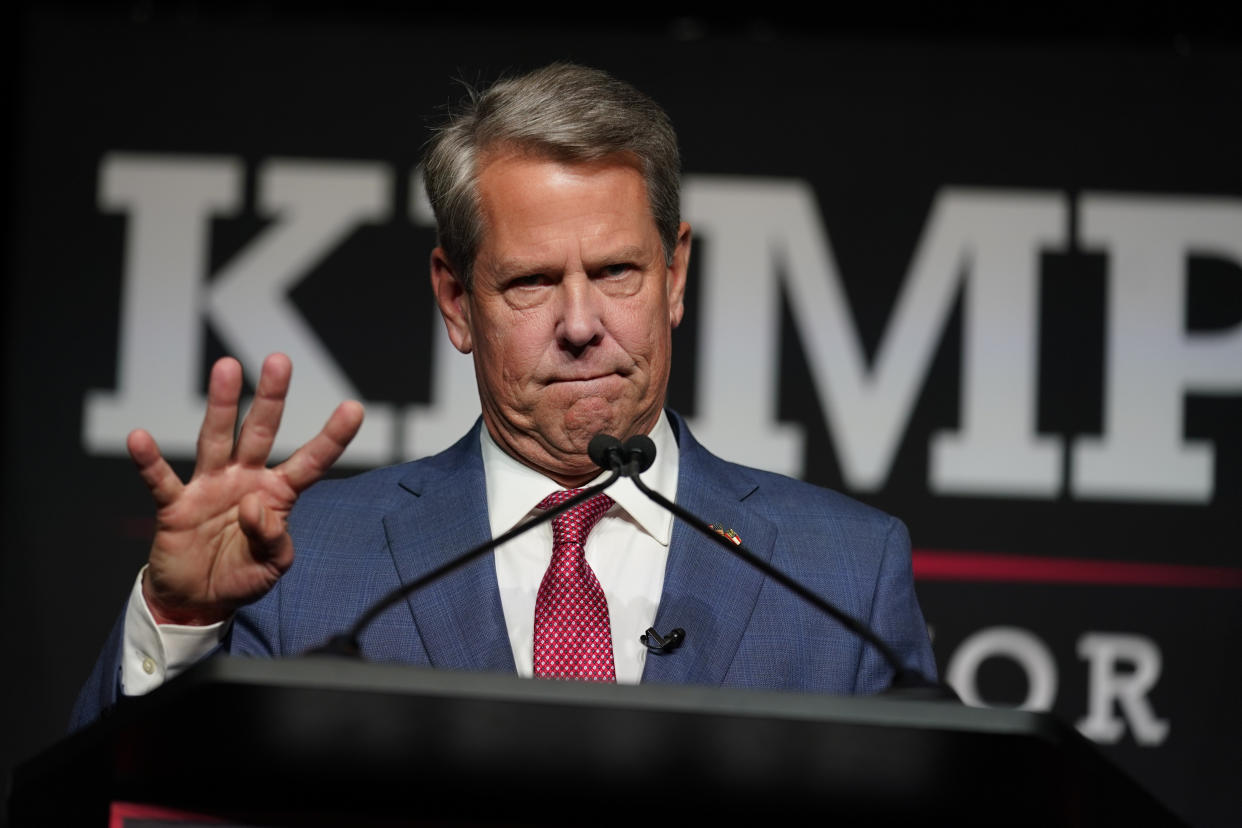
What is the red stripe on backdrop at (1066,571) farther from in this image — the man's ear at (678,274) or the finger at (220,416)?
the finger at (220,416)

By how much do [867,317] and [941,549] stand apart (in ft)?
1.75

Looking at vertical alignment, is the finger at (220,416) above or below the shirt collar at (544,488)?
above

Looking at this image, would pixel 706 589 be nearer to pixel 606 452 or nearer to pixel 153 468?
pixel 606 452

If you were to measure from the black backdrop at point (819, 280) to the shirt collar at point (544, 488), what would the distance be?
1.20 m

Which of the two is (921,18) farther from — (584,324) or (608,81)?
(584,324)

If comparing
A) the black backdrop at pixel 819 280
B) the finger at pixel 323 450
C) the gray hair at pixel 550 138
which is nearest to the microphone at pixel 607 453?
the finger at pixel 323 450

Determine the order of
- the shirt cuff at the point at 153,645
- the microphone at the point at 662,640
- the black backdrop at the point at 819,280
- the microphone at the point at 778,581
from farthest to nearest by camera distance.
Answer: the black backdrop at the point at 819,280
the microphone at the point at 662,640
the shirt cuff at the point at 153,645
the microphone at the point at 778,581

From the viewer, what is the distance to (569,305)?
1.93 m

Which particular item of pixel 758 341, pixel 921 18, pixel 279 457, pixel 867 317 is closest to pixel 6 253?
pixel 279 457

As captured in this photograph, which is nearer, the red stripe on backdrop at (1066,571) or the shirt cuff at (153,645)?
the shirt cuff at (153,645)

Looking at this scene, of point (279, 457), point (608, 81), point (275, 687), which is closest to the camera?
point (275, 687)

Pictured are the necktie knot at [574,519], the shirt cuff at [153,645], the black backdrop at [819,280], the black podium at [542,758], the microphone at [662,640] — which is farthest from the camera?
the black backdrop at [819,280]

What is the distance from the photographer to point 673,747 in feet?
3.23

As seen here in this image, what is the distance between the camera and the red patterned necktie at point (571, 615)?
177 cm
